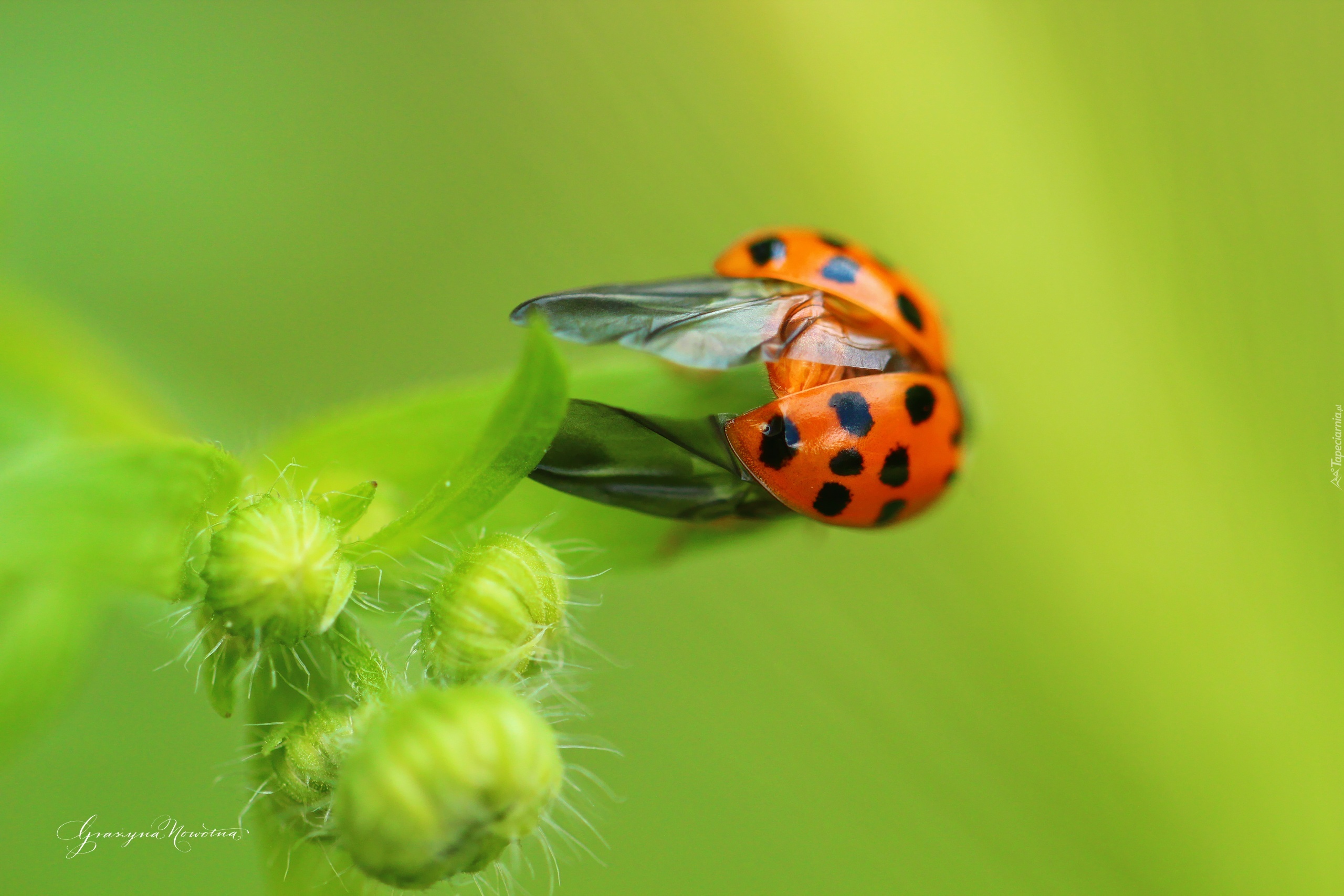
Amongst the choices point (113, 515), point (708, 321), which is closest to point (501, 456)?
point (708, 321)

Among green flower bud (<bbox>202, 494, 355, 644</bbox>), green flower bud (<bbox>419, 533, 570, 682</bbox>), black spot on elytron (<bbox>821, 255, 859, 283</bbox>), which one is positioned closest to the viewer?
green flower bud (<bbox>202, 494, 355, 644</bbox>)

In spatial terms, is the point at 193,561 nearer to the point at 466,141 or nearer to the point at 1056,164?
the point at 466,141

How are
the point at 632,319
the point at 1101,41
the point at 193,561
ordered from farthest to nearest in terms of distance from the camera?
1. the point at 1101,41
2. the point at 632,319
3. the point at 193,561

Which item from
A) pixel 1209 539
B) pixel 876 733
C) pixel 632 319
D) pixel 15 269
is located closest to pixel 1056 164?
pixel 1209 539

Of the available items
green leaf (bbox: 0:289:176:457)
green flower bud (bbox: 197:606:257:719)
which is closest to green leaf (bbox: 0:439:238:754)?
green flower bud (bbox: 197:606:257:719)

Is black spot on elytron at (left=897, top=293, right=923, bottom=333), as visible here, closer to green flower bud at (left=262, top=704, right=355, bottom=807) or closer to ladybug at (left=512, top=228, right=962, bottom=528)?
→ ladybug at (left=512, top=228, right=962, bottom=528)

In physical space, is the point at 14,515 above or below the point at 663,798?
above

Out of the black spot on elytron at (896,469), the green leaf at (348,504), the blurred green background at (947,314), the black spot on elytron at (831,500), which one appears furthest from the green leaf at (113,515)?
the blurred green background at (947,314)
